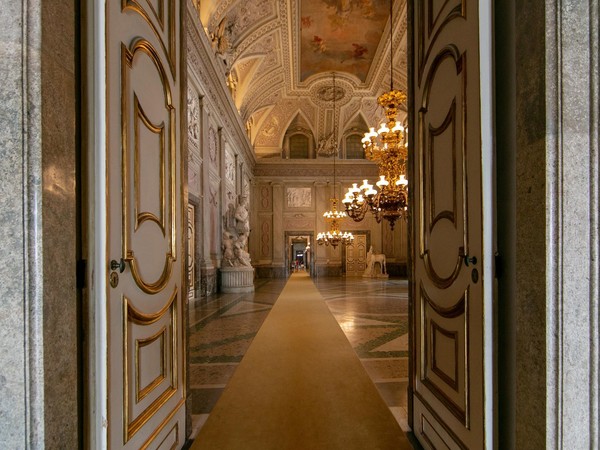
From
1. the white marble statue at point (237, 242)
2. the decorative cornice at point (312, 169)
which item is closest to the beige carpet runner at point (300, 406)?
the white marble statue at point (237, 242)

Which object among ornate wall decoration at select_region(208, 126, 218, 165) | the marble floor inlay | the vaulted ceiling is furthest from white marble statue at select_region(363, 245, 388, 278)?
ornate wall decoration at select_region(208, 126, 218, 165)

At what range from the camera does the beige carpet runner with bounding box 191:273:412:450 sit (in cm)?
227

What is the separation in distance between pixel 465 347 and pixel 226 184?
1201 cm

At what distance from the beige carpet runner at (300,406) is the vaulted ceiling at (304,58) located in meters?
8.45

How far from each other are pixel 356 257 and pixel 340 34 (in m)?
11.1

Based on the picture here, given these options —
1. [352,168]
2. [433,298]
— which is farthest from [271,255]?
[433,298]

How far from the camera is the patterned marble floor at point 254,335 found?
3078mm

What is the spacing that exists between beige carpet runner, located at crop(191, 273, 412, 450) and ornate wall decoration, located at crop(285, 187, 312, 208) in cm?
1524

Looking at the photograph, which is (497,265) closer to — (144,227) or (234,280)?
(144,227)

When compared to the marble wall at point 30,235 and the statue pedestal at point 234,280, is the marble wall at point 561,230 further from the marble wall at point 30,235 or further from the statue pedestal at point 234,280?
the statue pedestal at point 234,280

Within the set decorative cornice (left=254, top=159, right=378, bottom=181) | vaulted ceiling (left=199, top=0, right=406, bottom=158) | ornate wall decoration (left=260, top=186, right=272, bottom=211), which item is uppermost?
vaulted ceiling (left=199, top=0, right=406, bottom=158)

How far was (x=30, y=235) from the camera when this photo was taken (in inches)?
45.9

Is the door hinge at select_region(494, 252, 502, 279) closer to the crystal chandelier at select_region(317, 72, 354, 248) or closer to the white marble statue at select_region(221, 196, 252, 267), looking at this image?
the white marble statue at select_region(221, 196, 252, 267)

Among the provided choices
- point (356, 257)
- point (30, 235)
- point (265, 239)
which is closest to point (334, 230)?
point (356, 257)
